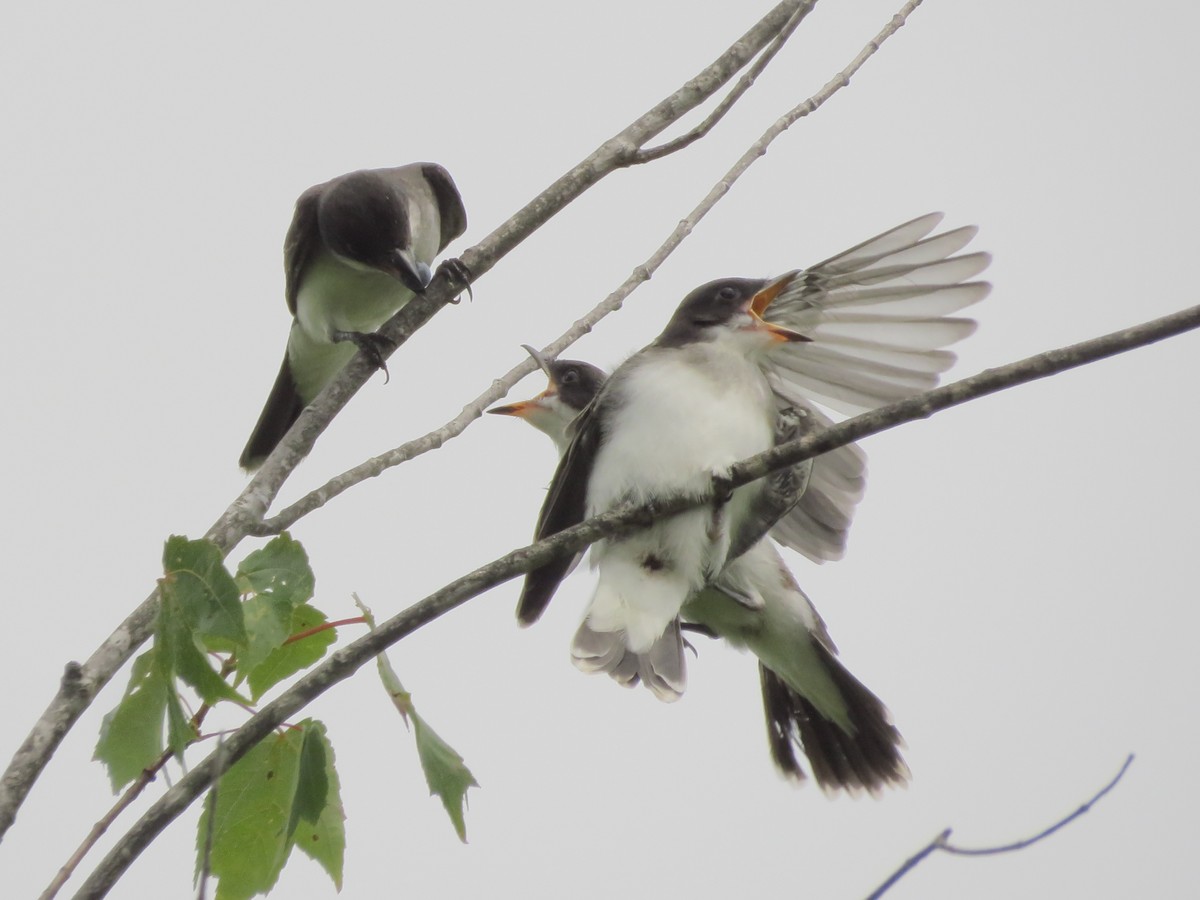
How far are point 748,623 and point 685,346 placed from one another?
946 mm

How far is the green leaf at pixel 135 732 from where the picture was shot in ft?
6.60

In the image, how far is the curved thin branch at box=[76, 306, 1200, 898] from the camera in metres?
1.80

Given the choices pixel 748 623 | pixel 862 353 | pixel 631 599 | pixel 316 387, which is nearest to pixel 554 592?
pixel 631 599

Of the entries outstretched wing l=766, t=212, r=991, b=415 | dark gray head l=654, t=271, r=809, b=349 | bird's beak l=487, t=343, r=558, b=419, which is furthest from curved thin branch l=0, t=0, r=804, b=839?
bird's beak l=487, t=343, r=558, b=419

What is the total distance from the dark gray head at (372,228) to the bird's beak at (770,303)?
1.85 m

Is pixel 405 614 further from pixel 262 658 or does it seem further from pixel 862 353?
pixel 862 353

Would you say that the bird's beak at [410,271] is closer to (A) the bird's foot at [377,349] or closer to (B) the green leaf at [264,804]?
(A) the bird's foot at [377,349]

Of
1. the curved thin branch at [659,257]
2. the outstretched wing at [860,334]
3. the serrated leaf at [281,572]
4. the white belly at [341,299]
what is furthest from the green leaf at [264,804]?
the white belly at [341,299]

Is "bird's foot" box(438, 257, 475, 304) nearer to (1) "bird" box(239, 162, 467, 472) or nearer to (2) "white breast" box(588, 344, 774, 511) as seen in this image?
(2) "white breast" box(588, 344, 774, 511)

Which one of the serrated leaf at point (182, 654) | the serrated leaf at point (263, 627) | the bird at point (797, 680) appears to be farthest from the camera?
the bird at point (797, 680)

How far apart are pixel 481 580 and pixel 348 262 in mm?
4247

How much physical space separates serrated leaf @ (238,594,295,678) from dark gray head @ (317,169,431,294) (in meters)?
3.61

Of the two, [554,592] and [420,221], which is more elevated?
[420,221]

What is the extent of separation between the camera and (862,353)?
414 cm
